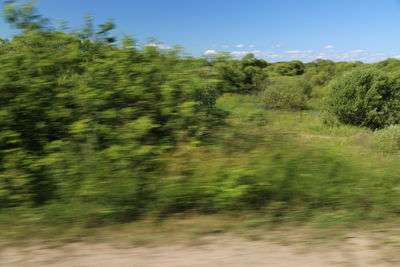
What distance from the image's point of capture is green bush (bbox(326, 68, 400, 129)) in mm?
25844

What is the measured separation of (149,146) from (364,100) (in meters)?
25.7

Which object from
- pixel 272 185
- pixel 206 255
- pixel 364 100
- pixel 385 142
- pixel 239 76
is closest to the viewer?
pixel 206 255

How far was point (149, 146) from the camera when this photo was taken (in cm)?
414

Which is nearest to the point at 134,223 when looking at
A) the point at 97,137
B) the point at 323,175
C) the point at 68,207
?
the point at 68,207

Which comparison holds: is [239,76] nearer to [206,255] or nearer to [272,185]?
[272,185]

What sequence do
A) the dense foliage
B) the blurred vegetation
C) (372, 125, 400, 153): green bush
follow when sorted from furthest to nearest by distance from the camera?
1. (372, 125, 400, 153): green bush
2. the dense foliage
3. the blurred vegetation

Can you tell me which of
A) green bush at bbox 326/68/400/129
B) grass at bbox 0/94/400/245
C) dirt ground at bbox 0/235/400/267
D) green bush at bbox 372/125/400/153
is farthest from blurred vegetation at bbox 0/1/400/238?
green bush at bbox 326/68/400/129

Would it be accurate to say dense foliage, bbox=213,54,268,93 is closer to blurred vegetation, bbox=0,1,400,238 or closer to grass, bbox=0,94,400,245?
blurred vegetation, bbox=0,1,400,238

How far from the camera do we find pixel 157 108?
4609 mm

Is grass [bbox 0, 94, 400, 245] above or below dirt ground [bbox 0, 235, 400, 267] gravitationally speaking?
above

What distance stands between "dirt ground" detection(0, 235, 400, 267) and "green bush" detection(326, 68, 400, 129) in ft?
79.8

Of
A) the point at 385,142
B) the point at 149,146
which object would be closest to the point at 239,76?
the point at 149,146

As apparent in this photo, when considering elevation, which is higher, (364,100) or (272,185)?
(364,100)

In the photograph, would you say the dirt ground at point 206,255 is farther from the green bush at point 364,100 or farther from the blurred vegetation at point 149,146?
the green bush at point 364,100
